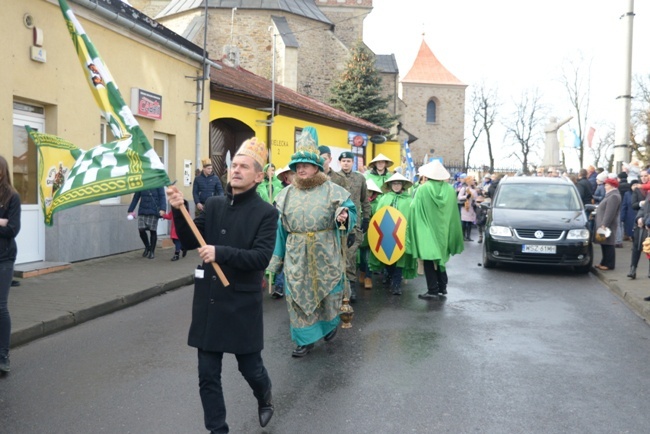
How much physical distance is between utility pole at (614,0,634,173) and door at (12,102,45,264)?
10945mm

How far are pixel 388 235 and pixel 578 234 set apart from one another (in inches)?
167

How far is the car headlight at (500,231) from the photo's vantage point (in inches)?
474

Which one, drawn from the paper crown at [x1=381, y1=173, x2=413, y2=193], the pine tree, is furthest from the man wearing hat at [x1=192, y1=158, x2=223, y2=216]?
the pine tree

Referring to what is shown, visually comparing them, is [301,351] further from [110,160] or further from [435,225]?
[435,225]

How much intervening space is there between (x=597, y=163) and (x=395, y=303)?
57.7m

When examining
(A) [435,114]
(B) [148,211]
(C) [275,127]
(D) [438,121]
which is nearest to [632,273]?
(B) [148,211]

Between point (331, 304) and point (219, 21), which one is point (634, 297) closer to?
point (331, 304)

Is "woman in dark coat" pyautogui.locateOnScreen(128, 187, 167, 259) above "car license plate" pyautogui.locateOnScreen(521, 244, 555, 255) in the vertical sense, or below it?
above

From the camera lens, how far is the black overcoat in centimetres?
380

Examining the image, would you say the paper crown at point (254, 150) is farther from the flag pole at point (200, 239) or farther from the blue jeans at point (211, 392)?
the blue jeans at point (211, 392)

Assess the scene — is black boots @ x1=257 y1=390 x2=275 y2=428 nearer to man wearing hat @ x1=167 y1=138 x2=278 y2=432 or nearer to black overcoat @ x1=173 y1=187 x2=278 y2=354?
man wearing hat @ x1=167 y1=138 x2=278 y2=432

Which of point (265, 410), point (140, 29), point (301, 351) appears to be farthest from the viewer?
point (140, 29)

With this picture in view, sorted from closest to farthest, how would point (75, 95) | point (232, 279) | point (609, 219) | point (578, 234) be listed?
1. point (232, 279)
2. point (75, 95)
3. point (578, 234)
4. point (609, 219)

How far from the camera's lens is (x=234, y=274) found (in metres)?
3.87
